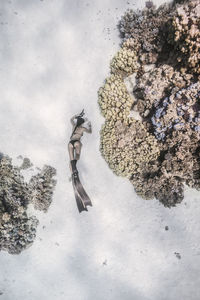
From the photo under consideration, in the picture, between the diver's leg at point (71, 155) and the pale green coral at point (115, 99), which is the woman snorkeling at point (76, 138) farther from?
the pale green coral at point (115, 99)

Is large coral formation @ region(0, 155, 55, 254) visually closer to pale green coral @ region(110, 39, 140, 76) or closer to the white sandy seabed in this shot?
the white sandy seabed

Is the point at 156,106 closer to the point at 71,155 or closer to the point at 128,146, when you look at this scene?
the point at 128,146

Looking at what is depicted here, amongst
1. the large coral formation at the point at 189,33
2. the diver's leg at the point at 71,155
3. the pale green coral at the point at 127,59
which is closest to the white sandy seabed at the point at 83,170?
the diver's leg at the point at 71,155

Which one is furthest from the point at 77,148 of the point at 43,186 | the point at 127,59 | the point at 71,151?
the point at 127,59

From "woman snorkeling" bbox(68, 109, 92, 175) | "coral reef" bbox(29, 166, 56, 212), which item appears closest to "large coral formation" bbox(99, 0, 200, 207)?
"woman snorkeling" bbox(68, 109, 92, 175)

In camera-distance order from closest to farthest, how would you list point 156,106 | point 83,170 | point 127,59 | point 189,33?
point 189,33 < point 156,106 < point 127,59 < point 83,170

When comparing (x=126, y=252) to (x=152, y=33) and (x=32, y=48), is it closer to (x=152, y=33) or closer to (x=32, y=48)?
(x=152, y=33)
